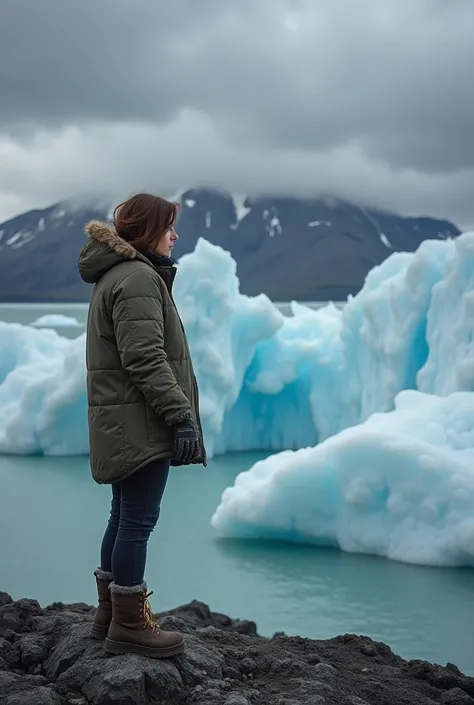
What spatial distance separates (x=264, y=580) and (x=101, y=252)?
4.29 m

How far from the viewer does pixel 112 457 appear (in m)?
2.69

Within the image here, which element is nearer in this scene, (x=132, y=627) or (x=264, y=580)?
(x=132, y=627)

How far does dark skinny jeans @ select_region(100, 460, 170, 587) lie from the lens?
2.73 m

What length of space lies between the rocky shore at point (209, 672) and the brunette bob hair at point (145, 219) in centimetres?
136

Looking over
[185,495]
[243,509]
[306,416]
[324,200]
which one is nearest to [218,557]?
[243,509]

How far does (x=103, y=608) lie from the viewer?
2.94 metres

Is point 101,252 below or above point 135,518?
above

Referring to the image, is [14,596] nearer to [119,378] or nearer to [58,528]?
[58,528]

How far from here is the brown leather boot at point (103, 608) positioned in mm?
2939

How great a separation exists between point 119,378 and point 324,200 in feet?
570

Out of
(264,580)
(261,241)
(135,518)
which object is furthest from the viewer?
(261,241)

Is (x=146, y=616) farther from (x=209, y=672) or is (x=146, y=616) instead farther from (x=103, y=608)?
(x=209, y=672)

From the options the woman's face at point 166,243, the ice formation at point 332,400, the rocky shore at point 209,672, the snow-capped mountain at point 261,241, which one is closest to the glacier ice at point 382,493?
the ice formation at point 332,400

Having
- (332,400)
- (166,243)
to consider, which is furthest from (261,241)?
(166,243)
